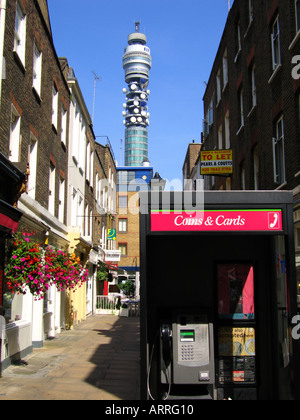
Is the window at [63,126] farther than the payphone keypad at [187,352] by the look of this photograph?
Yes

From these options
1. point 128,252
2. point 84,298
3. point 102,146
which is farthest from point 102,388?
point 128,252

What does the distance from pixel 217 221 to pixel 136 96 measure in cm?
Answer: 19034

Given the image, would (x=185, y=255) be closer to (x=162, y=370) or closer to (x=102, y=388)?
(x=162, y=370)

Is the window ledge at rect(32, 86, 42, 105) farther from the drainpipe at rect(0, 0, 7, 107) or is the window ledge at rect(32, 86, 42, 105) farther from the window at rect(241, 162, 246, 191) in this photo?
the window at rect(241, 162, 246, 191)

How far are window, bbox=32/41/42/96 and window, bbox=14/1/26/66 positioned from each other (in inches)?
57.3

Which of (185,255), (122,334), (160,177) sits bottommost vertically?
(122,334)

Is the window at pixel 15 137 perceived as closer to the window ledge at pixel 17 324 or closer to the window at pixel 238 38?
the window ledge at pixel 17 324

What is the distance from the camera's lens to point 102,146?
3700 cm

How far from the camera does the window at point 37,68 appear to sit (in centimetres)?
1378

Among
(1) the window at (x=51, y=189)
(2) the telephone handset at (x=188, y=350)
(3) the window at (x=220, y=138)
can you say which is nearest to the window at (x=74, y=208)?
(1) the window at (x=51, y=189)

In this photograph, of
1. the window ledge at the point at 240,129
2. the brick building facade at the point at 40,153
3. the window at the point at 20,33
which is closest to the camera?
the brick building facade at the point at 40,153

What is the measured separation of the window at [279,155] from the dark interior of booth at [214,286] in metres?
7.17

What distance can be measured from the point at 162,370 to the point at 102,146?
31.7 meters
